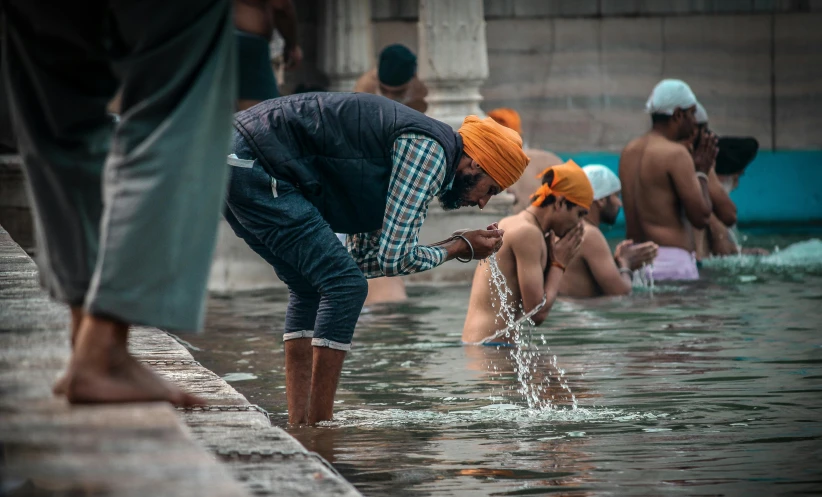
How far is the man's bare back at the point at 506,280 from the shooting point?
839 cm

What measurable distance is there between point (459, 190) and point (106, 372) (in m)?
2.86

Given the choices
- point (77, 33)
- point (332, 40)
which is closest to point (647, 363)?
point (77, 33)

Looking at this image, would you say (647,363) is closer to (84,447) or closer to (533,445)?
(533,445)

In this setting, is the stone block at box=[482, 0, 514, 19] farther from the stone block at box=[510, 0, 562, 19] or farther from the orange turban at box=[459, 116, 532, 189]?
the orange turban at box=[459, 116, 532, 189]

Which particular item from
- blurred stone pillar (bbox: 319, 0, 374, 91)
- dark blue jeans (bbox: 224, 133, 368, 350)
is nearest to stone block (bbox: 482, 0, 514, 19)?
blurred stone pillar (bbox: 319, 0, 374, 91)

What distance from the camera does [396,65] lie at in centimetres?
1218

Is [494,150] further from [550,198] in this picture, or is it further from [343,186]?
[550,198]

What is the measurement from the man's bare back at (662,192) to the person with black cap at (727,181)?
942 mm

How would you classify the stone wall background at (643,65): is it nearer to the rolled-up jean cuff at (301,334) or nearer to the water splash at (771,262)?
the water splash at (771,262)

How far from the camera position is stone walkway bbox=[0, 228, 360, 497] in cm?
252

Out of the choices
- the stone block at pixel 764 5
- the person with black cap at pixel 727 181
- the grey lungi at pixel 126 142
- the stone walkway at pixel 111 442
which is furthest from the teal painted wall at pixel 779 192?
the grey lungi at pixel 126 142

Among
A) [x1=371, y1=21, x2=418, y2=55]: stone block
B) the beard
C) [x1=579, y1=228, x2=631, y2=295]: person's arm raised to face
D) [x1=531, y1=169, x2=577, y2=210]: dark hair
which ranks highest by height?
[x1=371, y1=21, x2=418, y2=55]: stone block

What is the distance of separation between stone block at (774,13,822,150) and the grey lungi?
56.3ft

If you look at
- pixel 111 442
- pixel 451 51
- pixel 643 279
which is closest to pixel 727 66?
pixel 451 51
